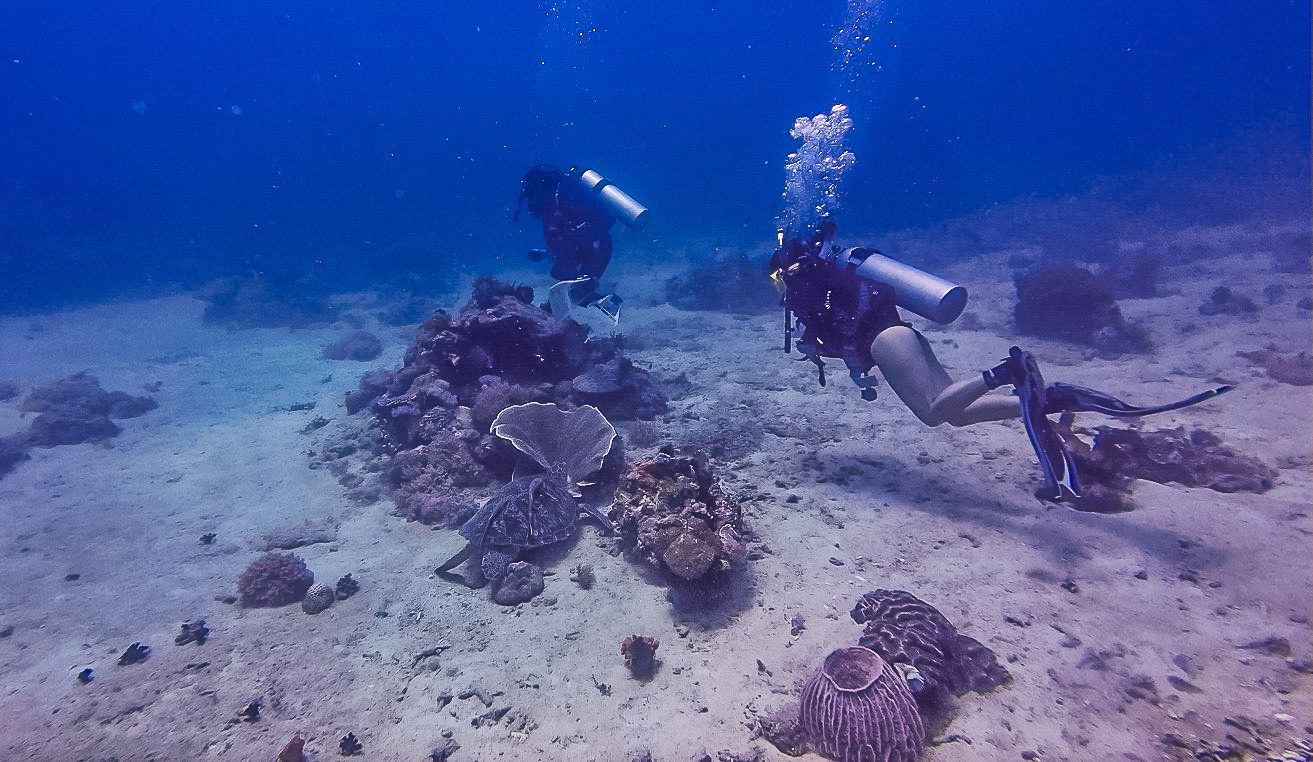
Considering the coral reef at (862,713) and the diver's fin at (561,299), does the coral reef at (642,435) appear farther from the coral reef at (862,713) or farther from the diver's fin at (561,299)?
the coral reef at (862,713)

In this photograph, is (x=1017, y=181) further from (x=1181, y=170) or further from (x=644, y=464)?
(x=644, y=464)

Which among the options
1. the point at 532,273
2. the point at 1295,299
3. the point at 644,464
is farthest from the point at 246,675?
the point at 532,273

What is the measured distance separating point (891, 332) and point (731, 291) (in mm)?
11906

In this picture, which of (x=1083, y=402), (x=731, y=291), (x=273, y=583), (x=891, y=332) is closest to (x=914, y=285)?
(x=891, y=332)

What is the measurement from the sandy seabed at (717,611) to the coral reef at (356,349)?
289 inches

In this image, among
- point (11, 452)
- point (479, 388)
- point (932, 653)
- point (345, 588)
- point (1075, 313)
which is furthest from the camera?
point (1075, 313)

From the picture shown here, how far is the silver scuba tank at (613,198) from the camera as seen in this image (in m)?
9.30

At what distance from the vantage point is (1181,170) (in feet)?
112

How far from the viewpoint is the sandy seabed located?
351 centimetres

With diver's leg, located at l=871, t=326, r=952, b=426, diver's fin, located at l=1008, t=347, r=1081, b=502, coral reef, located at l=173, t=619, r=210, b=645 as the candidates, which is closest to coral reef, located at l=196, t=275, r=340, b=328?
coral reef, located at l=173, t=619, r=210, b=645

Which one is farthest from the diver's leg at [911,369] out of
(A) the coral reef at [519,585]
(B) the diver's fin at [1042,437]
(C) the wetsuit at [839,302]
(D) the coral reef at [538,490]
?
(A) the coral reef at [519,585]

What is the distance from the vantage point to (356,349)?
1598cm

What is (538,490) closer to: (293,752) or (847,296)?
(293,752)

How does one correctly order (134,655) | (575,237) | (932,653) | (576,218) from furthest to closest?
(576,218), (575,237), (134,655), (932,653)
